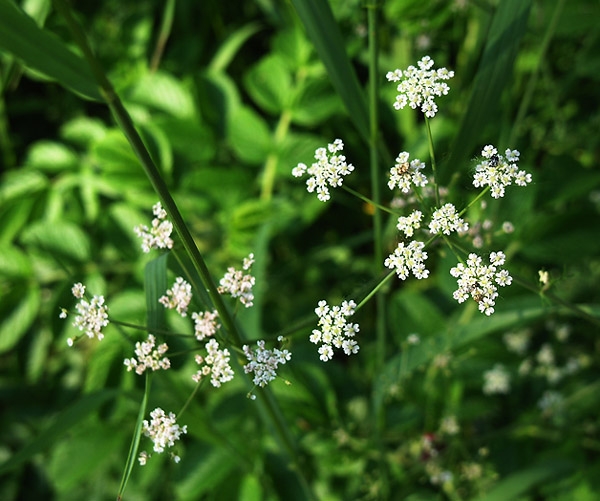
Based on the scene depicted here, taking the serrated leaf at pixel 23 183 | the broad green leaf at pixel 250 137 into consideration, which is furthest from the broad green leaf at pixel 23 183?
the broad green leaf at pixel 250 137

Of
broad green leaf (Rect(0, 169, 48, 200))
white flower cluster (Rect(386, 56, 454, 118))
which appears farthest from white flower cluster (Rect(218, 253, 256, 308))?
broad green leaf (Rect(0, 169, 48, 200))

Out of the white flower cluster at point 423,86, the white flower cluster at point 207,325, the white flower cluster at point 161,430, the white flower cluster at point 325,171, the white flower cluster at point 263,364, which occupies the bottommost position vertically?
the white flower cluster at point 161,430

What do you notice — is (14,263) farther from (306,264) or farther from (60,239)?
(306,264)

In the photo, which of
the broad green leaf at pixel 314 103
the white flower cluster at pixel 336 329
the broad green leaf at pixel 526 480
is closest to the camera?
the white flower cluster at pixel 336 329

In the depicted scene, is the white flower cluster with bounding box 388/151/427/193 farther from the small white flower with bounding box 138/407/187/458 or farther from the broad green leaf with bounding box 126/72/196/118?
the broad green leaf with bounding box 126/72/196/118

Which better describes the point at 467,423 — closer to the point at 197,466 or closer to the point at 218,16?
the point at 197,466

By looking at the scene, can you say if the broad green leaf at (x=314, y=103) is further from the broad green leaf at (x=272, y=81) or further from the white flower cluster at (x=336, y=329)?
the white flower cluster at (x=336, y=329)

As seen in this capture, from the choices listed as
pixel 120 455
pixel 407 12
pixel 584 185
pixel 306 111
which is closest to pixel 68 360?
pixel 120 455
